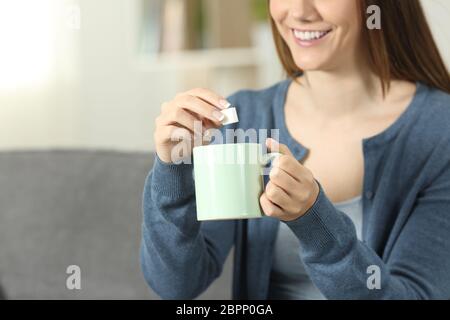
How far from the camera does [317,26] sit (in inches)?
32.3

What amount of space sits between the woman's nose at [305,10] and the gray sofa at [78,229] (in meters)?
0.42

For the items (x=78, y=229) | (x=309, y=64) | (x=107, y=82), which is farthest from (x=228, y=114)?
(x=107, y=82)

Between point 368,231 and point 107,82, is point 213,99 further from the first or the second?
point 107,82

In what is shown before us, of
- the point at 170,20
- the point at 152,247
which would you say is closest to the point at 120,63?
the point at 170,20

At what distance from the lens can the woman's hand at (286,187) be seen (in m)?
0.63

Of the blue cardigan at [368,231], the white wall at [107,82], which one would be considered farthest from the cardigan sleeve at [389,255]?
the white wall at [107,82]

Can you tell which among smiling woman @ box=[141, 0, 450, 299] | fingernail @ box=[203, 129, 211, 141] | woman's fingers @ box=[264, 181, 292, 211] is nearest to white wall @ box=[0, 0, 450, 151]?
smiling woman @ box=[141, 0, 450, 299]

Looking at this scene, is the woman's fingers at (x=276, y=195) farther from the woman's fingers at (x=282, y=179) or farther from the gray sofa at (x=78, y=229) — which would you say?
the gray sofa at (x=78, y=229)

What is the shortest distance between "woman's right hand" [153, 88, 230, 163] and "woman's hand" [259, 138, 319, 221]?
71 mm

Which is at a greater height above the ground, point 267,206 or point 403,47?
point 403,47

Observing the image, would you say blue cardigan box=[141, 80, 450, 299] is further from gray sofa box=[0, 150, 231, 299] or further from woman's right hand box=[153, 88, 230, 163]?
gray sofa box=[0, 150, 231, 299]

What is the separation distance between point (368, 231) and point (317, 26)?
0.83 ft

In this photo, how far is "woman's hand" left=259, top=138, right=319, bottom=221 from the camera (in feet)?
2.05

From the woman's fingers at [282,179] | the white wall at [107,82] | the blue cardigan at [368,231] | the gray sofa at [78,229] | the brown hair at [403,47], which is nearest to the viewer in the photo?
the woman's fingers at [282,179]
